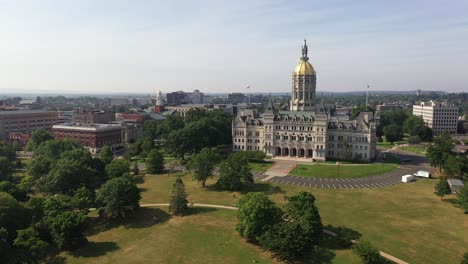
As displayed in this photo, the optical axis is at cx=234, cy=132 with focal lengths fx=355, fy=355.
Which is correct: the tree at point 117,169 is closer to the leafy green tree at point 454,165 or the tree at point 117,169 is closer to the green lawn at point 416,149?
the leafy green tree at point 454,165

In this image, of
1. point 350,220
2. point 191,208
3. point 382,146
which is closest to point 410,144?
point 382,146

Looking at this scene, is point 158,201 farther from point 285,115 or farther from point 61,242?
point 285,115

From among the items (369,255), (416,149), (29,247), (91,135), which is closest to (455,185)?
(369,255)

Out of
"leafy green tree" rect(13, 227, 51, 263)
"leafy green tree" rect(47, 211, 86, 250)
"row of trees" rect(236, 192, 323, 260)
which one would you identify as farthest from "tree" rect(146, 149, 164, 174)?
"leafy green tree" rect(13, 227, 51, 263)

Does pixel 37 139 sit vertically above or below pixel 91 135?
below

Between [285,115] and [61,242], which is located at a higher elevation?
[285,115]

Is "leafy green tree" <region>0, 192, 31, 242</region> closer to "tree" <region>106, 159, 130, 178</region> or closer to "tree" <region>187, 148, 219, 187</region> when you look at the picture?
"tree" <region>106, 159, 130, 178</region>

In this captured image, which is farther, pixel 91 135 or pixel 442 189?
pixel 91 135

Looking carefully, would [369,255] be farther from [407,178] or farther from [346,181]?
[407,178]
